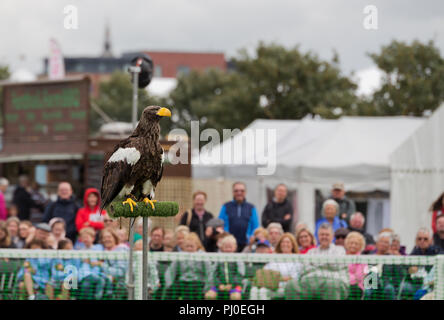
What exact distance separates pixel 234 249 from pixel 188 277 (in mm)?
1250

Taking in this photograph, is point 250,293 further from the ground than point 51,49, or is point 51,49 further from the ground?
point 51,49

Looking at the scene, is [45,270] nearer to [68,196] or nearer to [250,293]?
[250,293]

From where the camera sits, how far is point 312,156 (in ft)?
48.4

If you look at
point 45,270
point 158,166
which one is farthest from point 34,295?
point 158,166

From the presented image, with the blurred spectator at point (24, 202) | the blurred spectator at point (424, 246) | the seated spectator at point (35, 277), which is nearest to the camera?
the seated spectator at point (35, 277)

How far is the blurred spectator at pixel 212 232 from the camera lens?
361 inches

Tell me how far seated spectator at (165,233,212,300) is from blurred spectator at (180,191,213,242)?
235 cm

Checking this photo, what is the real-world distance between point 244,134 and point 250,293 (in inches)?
397

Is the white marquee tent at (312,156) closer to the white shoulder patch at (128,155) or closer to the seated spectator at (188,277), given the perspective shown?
the seated spectator at (188,277)

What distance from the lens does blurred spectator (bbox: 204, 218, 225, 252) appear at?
917 cm

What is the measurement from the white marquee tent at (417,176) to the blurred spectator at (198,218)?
3.42 m

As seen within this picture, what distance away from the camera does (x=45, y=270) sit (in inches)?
292

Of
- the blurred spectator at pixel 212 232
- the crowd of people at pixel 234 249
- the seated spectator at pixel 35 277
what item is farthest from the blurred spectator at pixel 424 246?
the seated spectator at pixel 35 277
